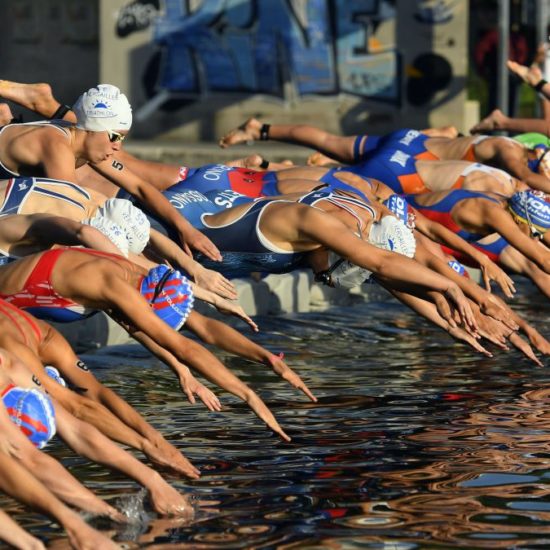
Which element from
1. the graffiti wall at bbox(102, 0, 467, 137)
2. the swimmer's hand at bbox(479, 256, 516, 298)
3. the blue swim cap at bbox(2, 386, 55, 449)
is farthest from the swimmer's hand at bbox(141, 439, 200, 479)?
the graffiti wall at bbox(102, 0, 467, 137)

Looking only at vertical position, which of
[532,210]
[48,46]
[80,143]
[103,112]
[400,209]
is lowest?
[48,46]

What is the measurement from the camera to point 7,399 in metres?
6.65

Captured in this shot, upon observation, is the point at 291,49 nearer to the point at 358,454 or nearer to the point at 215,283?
the point at 215,283

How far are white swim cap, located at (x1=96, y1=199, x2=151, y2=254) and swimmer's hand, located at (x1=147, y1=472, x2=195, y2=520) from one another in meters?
2.23

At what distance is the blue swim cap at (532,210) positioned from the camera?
12.2m

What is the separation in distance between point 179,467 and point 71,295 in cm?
114

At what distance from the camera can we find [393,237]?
1042 cm

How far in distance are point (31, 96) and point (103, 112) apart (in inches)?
65.5

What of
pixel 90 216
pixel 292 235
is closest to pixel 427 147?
pixel 292 235

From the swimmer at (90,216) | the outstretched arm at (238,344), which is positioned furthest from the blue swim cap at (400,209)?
the outstretched arm at (238,344)

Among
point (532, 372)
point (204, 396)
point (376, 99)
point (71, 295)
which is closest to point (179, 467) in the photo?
point (204, 396)

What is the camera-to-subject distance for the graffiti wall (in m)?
27.7

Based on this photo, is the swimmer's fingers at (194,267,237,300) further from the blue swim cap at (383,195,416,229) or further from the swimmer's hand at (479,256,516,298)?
the swimmer's hand at (479,256,516,298)

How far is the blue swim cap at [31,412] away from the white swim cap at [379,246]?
3887 millimetres
